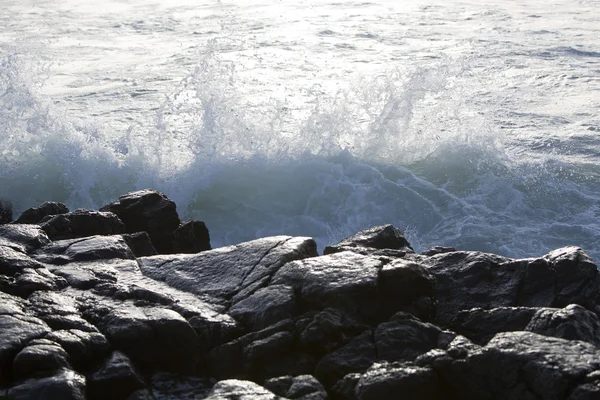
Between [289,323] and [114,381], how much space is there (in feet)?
4.17

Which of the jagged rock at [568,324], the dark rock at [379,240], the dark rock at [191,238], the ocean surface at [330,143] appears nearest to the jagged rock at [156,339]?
the dark rock at [379,240]

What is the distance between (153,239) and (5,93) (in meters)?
7.18

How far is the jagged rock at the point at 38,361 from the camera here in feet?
18.3

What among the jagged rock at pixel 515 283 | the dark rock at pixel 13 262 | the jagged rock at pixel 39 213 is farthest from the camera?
the jagged rock at pixel 39 213

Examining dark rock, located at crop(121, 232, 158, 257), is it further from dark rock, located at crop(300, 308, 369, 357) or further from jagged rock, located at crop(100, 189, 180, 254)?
dark rock, located at crop(300, 308, 369, 357)

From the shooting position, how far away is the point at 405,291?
6.59m

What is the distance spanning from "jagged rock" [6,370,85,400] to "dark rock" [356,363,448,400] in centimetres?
171

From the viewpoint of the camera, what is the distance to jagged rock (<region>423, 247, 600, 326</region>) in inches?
268

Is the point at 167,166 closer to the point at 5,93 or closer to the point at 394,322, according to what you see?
the point at 5,93

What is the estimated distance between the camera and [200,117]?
1576 centimetres

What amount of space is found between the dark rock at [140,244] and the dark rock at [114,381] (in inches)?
92.9

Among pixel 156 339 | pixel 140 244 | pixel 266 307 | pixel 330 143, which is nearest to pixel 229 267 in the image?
pixel 266 307

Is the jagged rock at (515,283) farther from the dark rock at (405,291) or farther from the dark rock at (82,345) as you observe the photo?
the dark rock at (82,345)

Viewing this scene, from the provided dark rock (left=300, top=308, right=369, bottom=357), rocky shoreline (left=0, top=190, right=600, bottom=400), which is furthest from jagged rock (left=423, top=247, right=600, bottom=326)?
dark rock (left=300, top=308, right=369, bottom=357)
